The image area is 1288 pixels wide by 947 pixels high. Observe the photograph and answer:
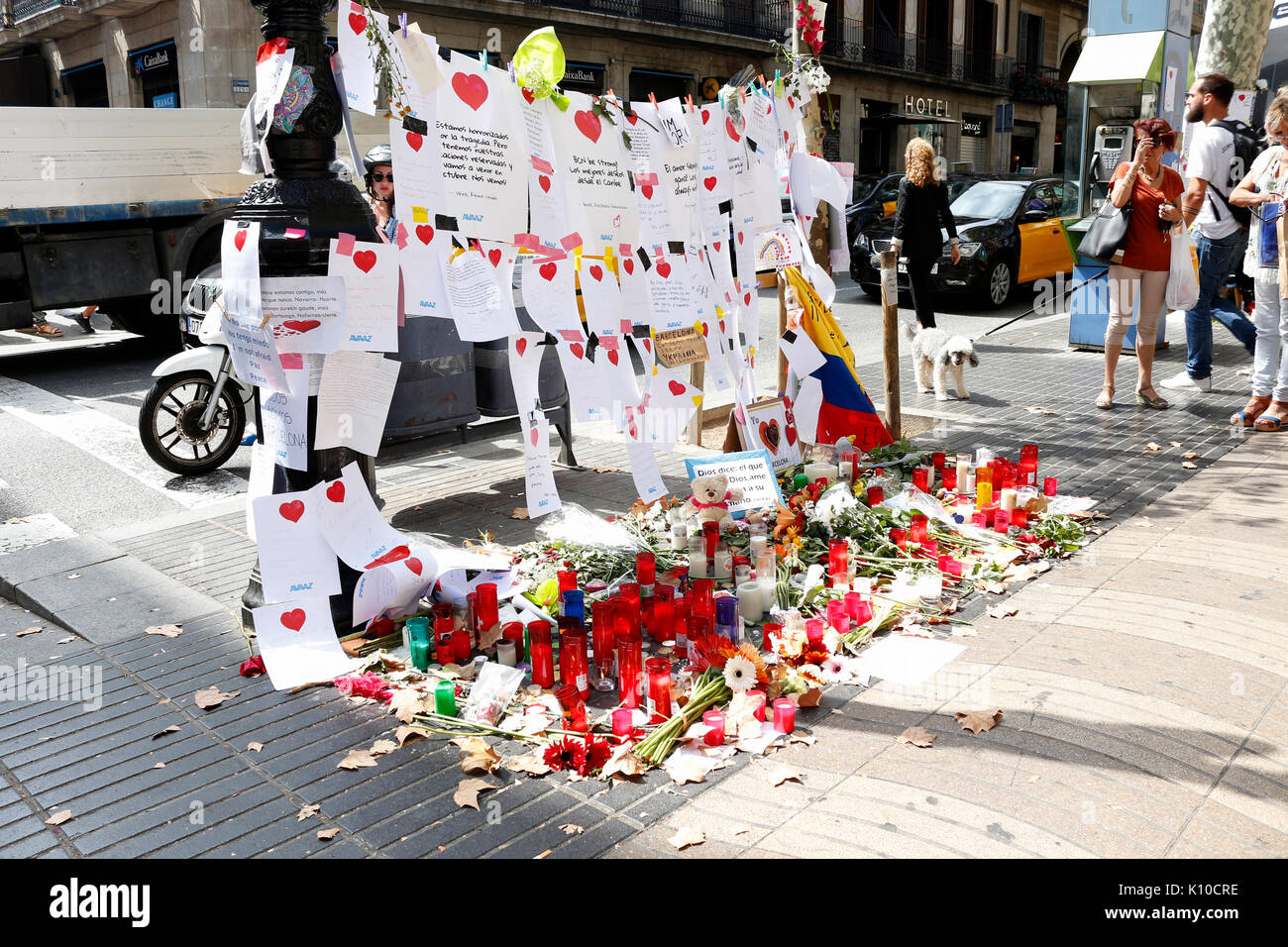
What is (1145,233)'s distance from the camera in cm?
746

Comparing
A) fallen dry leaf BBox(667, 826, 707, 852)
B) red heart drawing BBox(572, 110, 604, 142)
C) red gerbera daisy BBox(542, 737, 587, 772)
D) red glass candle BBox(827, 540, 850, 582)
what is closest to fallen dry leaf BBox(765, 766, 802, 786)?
fallen dry leaf BBox(667, 826, 707, 852)

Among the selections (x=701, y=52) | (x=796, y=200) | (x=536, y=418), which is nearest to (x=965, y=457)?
(x=796, y=200)

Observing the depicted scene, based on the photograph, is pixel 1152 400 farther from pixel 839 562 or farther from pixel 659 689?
pixel 659 689

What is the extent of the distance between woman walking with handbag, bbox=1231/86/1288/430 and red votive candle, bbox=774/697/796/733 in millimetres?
5414

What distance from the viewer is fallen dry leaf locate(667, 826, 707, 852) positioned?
278cm

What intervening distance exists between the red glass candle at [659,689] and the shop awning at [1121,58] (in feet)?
30.7

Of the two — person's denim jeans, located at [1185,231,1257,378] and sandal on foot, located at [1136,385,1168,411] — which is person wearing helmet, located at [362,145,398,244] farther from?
person's denim jeans, located at [1185,231,1257,378]

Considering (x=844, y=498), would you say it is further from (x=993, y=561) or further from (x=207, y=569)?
(x=207, y=569)

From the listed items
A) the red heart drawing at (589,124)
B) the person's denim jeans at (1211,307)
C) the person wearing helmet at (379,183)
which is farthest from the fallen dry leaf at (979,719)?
the person's denim jeans at (1211,307)

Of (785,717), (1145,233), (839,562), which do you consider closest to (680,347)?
(839,562)

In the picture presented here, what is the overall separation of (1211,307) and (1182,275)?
89 centimetres

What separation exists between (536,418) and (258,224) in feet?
4.06

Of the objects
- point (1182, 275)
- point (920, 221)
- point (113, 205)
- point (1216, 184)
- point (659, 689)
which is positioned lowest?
point (659, 689)

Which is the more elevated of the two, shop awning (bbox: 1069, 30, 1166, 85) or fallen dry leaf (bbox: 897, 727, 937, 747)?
shop awning (bbox: 1069, 30, 1166, 85)
